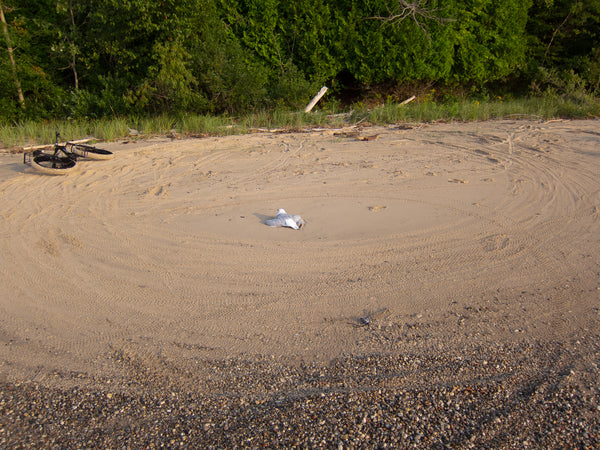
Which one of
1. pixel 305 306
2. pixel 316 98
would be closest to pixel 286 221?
pixel 305 306

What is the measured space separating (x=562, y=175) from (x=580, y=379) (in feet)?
17.3

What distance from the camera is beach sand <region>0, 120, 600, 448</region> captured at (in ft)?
9.13

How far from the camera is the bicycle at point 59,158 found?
25.5ft

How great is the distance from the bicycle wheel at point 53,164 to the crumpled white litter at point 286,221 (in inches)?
160

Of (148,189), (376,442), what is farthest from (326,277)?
A: (148,189)

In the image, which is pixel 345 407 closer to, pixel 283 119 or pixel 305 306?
pixel 305 306

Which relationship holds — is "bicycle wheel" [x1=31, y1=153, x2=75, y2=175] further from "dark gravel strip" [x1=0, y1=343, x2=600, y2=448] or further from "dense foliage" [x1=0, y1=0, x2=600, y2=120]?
"dark gravel strip" [x1=0, y1=343, x2=600, y2=448]

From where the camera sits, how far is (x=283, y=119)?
1224 centimetres

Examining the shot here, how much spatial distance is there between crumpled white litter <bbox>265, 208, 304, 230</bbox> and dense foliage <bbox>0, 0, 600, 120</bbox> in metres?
7.87

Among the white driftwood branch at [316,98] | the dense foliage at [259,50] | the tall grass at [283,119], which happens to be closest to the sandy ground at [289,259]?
the tall grass at [283,119]

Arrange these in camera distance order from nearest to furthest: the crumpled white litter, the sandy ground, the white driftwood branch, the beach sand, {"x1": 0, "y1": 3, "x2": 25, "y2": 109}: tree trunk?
the beach sand → the sandy ground → the crumpled white litter → {"x1": 0, "y1": 3, "x2": 25, "y2": 109}: tree trunk → the white driftwood branch

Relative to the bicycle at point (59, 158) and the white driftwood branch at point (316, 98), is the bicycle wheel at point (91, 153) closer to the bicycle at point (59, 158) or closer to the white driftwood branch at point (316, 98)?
the bicycle at point (59, 158)

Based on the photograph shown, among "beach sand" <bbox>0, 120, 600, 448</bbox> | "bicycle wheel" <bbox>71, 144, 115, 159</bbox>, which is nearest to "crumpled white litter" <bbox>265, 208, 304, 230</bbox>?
"beach sand" <bbox>0, 120, 600, 448</bbox>

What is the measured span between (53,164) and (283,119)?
580 cm
